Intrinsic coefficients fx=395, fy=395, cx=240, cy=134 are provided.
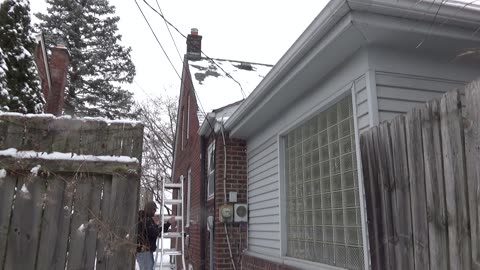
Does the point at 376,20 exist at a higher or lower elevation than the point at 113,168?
higher

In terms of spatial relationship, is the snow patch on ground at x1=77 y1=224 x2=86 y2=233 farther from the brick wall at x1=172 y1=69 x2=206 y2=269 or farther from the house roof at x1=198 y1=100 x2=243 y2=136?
the brick wall at x1=172 y1=69 x2=206 y2=269

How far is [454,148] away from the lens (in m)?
2.10

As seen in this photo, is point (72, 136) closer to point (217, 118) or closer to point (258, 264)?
point (258, 264)

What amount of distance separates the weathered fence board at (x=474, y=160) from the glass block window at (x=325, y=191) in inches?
76.1

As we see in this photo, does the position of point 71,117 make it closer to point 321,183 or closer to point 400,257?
point 400,257

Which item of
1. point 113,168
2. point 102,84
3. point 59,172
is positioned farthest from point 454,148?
point 102,84

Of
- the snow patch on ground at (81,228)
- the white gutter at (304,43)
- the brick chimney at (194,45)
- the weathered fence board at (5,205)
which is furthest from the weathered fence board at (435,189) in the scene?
the brick chimney at (194,45)

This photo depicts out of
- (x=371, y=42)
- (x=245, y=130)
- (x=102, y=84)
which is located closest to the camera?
(x=371, y=42)

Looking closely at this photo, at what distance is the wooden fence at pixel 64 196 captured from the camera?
2.56 meters

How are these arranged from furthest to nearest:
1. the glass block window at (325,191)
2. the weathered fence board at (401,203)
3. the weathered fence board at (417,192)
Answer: the glass block window at (325,191)
the weathered fence board at (401,203)
the weathered fence board at (417,192)

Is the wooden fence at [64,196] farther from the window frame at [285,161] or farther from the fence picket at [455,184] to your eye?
the window frame at [285,161]

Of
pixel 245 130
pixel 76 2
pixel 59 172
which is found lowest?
pixel 59 172

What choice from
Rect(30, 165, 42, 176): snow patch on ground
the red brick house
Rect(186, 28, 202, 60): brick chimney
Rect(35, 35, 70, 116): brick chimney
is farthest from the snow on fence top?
Rect(35, 35, 70, 116): brick chimney

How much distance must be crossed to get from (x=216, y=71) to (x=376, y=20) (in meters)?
9.18
